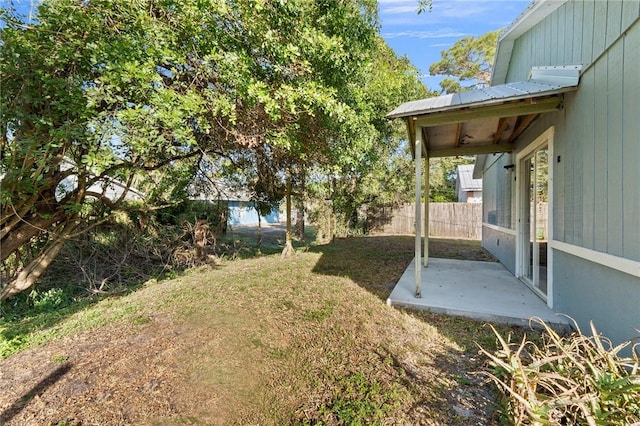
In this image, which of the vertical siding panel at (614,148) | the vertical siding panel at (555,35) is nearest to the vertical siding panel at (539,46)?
the vertical siding panel at (555,35)

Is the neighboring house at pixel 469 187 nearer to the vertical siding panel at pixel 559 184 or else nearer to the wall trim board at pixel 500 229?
the wall trim board at pixel 500 229

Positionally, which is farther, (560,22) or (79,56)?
(560,22)

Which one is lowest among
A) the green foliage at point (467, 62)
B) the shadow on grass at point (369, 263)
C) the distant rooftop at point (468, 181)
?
the shadow on grass at point (369, 263)

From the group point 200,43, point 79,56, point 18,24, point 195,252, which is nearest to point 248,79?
point 200,43

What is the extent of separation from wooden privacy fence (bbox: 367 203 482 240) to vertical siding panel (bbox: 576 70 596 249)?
10.3 metres

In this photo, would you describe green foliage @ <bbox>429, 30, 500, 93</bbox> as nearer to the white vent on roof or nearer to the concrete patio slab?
the concrete patio slab

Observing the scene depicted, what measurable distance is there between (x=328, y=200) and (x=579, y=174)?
883cm

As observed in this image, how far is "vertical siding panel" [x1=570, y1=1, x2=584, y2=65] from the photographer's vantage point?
10.5 ft

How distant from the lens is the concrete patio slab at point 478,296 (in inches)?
144

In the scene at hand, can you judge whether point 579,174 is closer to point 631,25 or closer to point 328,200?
point 631,25

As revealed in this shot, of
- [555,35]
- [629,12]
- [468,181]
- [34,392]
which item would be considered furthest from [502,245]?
[468,181]

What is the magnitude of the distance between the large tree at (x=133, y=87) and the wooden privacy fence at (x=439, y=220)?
33.6ft

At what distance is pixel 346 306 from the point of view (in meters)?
4.29

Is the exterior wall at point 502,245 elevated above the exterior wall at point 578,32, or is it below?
below
